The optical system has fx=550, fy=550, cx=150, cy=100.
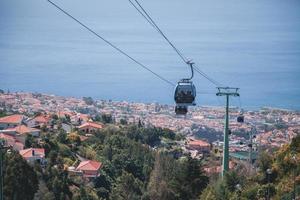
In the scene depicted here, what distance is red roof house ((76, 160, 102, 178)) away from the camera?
70.8 feet

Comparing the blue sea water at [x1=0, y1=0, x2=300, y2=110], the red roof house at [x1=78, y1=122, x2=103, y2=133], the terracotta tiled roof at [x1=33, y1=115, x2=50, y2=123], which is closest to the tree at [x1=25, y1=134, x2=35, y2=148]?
the terracotta tiled roof at [x1=33, y1=115, x2=50, y2=123]

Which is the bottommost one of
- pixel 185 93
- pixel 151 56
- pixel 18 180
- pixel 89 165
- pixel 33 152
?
pixel 89 165

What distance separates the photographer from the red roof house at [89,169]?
21578 millimetres

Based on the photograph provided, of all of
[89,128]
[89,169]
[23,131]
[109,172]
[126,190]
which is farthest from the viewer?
[89,128]

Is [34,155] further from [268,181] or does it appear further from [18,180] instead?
[268,181]

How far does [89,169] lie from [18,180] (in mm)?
6910

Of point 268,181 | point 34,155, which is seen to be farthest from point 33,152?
point 268,181

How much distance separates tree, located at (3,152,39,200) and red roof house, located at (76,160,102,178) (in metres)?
5.62

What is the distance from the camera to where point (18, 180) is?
49.7 feet

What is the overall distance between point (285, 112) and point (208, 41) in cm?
3766

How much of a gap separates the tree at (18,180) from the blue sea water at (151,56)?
3489cm

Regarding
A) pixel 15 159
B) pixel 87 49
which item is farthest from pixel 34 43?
pixel 15 159

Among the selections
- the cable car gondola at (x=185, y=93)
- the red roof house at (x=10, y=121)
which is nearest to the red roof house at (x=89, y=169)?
the red roof house at (x=10, y=121)

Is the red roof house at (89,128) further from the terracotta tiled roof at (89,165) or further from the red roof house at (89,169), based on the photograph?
the red roof house at (89,169)
